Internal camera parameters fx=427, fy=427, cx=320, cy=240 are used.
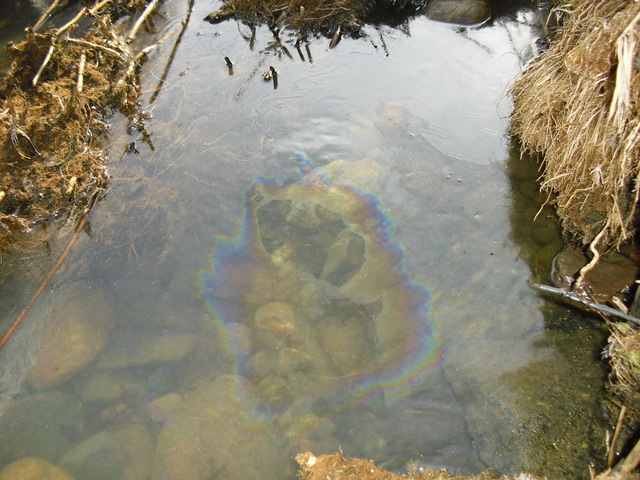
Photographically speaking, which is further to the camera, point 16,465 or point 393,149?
point 393,149

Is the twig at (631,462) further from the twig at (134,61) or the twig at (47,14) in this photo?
the twig at (47,14)

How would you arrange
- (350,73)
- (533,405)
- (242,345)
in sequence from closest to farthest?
1. (533,405)
2. (242,345)
3. (350,73)

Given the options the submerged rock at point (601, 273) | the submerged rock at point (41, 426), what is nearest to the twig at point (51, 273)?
the submerged rock at point (41, 426)

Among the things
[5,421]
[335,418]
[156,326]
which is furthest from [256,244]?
[5,421]

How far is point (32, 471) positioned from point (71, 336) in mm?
1078

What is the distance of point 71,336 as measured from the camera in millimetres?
3857

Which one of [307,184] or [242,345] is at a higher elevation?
[307,184]

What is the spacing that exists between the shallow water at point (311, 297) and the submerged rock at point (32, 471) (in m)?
0.07

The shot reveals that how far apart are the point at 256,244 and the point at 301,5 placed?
4231 mm

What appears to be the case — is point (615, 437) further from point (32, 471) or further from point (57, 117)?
point (57, 117)

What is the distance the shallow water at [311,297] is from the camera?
333 centimetres

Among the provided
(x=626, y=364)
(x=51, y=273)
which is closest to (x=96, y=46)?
(x=51, y=273)

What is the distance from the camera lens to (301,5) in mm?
6523

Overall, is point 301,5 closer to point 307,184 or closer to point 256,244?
point 307,184
